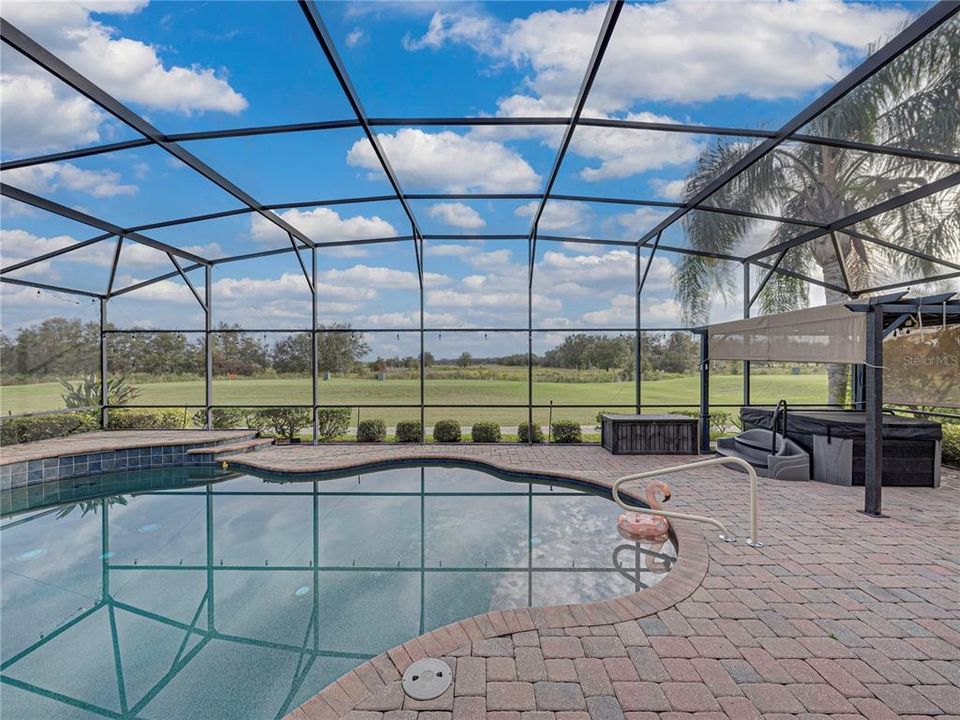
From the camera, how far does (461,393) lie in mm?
19281

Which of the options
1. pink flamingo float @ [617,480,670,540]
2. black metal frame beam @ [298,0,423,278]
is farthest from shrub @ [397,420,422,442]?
pink flamingo float @ [617,480,670,540]

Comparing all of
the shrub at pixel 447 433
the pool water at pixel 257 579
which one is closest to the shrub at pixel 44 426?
the pool water at pixel 257 579

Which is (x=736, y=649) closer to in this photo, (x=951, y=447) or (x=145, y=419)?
(x=951, y=447)

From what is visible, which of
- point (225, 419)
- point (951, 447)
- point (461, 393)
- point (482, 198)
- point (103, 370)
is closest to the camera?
point (482, 198)

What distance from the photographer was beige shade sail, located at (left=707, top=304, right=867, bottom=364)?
4.73m

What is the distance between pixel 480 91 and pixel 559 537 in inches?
174

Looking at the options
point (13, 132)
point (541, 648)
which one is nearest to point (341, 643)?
point (541, 648)

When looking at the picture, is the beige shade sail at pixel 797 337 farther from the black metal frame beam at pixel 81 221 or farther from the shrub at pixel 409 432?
the black metal frame beam at pixel 81 221

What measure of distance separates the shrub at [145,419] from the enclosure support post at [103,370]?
0.08 meters

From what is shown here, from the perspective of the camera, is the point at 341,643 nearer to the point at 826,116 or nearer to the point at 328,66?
the point at 328,66

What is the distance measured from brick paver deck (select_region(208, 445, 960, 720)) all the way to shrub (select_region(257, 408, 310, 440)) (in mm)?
7945

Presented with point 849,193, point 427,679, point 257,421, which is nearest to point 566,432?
point 849,193

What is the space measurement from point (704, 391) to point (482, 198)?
Answer: 509 centimetres

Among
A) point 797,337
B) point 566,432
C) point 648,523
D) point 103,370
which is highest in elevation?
point 797,337
